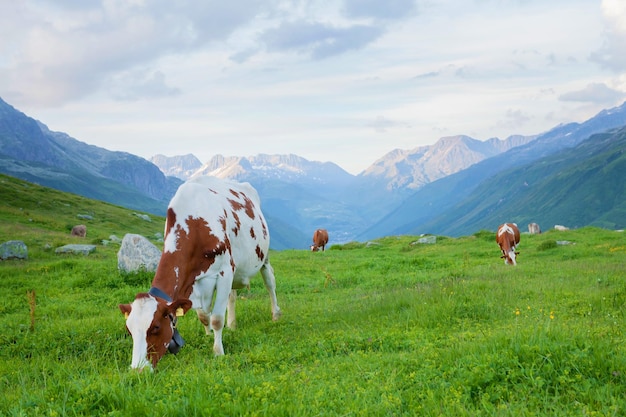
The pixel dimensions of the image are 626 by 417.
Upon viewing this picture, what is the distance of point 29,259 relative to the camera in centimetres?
2244

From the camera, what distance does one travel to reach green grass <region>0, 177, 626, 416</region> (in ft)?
16.2

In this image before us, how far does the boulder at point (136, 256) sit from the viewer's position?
1838cm

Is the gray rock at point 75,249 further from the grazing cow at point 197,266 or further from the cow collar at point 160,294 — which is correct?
the cow collar at point 160,294

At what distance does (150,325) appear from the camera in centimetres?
712

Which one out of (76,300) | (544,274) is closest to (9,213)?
(76,300)

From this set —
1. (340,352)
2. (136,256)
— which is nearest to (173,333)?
(340,352)

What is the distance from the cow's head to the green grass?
31cm

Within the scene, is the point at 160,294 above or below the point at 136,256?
above

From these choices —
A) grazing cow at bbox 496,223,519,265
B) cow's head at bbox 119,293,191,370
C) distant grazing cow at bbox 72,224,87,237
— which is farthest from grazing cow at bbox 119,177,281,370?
distant grazing cow at bbox 72,224,87,237

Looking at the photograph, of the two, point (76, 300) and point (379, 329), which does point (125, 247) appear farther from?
point (379, 329)

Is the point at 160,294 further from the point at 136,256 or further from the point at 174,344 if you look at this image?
the point at 136,256

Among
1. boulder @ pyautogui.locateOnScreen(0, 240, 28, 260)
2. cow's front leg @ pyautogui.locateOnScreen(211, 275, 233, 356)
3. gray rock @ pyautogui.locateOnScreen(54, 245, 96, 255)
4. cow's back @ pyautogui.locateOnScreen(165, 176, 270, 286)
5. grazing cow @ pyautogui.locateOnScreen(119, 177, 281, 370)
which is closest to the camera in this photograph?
grazing cow @ pyautogui.locateOnScreen(119, 177, 281, 370)

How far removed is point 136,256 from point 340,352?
42.4 feet

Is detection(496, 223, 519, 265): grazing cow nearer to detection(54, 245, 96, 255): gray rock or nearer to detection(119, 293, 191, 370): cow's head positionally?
detection(119, 293, 191, 370): cow's head
